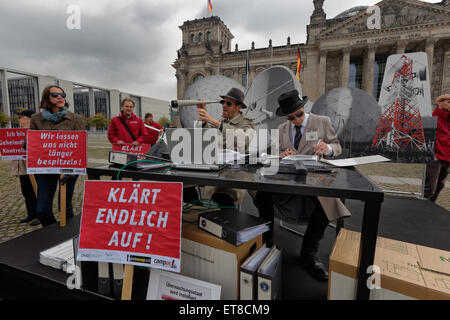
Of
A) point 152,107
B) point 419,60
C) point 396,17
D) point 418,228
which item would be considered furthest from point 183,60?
point 152,107

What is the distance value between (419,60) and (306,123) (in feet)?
12.6

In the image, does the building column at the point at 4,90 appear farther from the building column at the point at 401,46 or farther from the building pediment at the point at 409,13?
the building column at the point at 401,46

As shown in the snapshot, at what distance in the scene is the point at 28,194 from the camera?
10.1 feet

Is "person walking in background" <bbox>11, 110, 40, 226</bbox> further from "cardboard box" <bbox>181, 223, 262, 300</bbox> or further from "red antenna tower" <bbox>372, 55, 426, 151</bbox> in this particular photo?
"red antenna tower" <bbox>372, 55, 426, 151</bbox>

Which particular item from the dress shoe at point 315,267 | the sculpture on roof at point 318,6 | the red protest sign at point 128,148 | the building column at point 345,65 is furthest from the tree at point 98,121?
the dress shoe at point 315,267

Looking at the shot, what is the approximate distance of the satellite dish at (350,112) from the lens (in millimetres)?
6602

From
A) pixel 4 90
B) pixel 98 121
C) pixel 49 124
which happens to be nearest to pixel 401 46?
pixel 49 124

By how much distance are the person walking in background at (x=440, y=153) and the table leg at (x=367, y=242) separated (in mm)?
4049


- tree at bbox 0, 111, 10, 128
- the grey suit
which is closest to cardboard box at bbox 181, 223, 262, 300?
the grey suit

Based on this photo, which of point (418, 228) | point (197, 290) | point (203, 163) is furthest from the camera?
point (418, 228)

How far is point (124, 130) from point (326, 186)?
3805 millimetres

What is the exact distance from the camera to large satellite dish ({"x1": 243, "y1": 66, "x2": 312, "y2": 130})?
5.22 metres

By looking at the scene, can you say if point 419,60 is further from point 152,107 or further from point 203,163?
point 152,107

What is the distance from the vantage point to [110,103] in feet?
195
